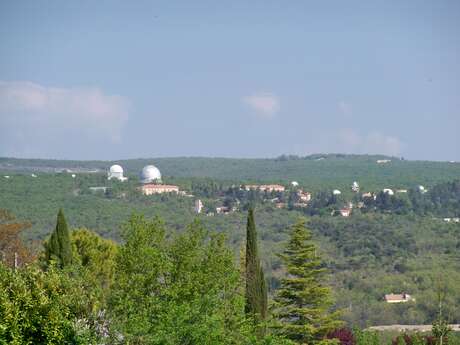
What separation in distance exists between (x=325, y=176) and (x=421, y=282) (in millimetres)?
84477

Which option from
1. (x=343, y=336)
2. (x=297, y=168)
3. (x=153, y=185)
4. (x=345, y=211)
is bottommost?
(x=343, y=336)

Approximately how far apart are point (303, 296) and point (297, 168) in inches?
4907

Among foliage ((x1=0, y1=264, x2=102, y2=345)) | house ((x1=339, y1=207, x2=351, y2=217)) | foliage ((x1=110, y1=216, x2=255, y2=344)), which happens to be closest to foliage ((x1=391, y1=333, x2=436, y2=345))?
foliage ((x1=110, y1=216, x2=255, y2=344))

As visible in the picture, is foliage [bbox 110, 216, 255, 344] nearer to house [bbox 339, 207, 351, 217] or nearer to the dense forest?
the dense forest

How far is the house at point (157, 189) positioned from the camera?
287 ft

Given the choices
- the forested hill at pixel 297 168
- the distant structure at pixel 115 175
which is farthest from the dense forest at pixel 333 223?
the forested hill at pixel 297 168

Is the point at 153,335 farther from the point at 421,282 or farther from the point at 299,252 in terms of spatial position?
the point at 421,282

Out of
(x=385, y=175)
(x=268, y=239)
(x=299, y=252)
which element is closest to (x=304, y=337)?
(x=299, y=252)

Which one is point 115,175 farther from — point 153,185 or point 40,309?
point 40,309

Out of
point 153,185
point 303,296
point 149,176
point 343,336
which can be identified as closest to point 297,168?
point 149,176

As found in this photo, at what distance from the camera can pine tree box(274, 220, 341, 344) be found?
25.0m

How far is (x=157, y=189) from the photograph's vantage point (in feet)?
292

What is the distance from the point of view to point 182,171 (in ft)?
511

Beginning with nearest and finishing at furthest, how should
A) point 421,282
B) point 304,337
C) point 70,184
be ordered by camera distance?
point 304,337, point 421,282, point 70,184
